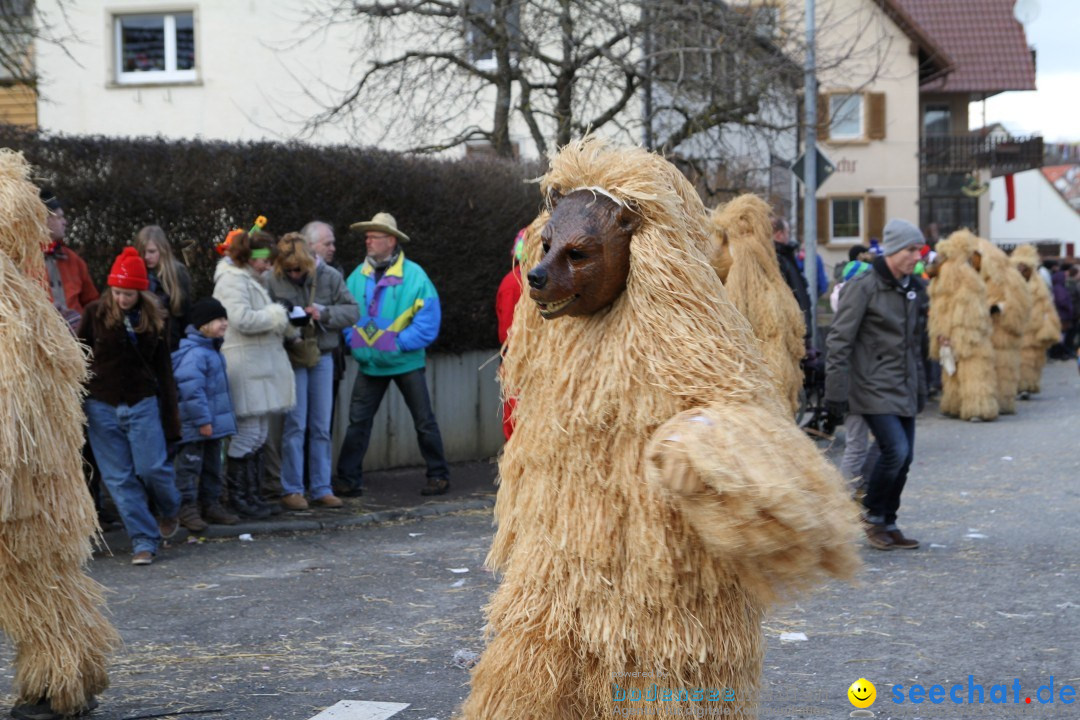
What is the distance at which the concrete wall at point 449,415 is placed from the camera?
1152 cm

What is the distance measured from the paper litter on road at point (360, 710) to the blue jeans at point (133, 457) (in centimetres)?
318

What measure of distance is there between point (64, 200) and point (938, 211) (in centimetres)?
3703

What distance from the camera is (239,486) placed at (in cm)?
918

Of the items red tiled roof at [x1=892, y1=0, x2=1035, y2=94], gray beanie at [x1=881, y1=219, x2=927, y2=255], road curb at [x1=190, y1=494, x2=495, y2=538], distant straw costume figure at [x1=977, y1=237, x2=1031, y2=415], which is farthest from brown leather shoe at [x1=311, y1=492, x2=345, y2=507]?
red tiled roof at [x1=892, y1=0, x2=1035, y2=94]

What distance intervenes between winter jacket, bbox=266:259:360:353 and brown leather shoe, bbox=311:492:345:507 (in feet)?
3.70

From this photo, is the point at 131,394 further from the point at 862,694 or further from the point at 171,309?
the point at 862,694

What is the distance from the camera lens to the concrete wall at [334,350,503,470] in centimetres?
1152

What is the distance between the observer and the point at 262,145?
1045 centimetres

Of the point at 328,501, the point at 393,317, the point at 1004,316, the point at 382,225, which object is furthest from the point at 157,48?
the point at 328,501

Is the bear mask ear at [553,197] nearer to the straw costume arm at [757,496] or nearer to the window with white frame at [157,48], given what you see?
the straw costume arm at [757,496]

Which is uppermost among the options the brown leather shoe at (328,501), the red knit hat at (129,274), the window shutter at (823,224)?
the window shutter at (823,224)

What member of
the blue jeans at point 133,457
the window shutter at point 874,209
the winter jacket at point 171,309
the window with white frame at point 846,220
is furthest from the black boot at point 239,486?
the window with white frame at point 846,220

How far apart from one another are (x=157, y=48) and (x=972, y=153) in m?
27.6

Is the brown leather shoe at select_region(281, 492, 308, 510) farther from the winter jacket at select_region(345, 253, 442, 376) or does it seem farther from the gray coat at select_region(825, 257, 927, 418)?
the gray coat at select_region(825, 257, 927, 418)
